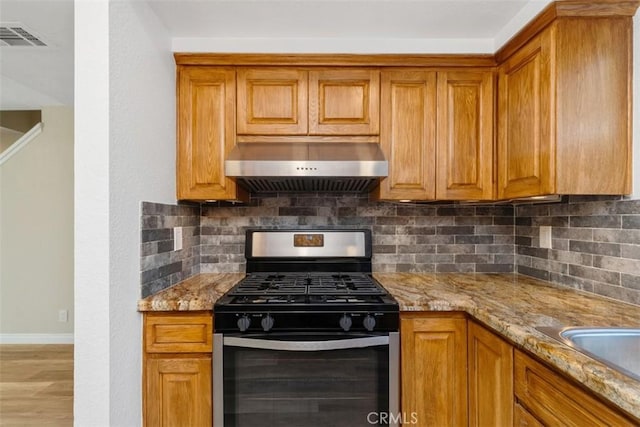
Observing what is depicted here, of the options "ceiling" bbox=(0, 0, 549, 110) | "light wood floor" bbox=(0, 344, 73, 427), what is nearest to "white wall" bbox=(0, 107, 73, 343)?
"light wood floor" bbox=(0, 344, 73, 427)

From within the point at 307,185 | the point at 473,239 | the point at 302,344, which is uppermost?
the point at 307,185

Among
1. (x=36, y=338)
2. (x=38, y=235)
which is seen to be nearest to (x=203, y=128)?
(x=38, y=235)

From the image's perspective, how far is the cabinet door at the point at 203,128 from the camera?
2092 mm

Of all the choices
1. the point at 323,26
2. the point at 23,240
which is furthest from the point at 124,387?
the point at 23,240

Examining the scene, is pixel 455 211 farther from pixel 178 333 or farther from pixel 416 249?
pixel 178 333

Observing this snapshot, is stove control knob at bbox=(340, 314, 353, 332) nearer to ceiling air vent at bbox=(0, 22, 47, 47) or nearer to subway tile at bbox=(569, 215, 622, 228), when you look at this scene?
subway tile at bbox=(569, 215, 622, 228)

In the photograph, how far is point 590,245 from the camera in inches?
69.2

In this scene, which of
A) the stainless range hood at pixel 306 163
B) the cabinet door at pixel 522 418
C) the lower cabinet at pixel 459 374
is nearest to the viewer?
the cabinet door at pixel 522 418

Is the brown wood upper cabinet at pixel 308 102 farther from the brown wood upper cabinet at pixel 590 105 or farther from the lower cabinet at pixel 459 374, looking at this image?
the lower cabinet at pixel 459 374

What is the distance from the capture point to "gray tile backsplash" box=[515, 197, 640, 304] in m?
1.56

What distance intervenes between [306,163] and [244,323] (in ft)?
2.78

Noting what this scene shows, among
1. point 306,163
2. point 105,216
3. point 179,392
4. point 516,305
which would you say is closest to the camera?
point 105,216

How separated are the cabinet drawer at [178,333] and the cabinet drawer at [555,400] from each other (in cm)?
129

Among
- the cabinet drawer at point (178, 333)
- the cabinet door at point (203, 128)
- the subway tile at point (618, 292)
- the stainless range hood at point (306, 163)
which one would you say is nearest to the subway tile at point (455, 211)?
the stainless range hood at point (306, 163)
